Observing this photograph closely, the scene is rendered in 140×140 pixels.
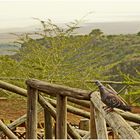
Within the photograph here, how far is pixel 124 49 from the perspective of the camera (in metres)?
40.4

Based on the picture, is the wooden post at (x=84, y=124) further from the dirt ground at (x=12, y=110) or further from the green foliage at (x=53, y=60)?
the green foliage at (x=53, y=60)

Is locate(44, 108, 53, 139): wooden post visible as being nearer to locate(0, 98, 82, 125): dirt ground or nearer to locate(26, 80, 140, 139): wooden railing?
locate(26, 80, 140, 139): wooden railing

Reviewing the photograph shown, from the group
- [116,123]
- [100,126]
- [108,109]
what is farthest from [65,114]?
[116,123]

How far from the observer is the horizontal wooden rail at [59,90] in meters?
3.80

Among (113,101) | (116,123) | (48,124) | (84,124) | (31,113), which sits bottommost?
(84,124)

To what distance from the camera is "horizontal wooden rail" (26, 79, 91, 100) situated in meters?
3.80

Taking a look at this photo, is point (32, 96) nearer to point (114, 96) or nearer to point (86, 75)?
point (114, 96)

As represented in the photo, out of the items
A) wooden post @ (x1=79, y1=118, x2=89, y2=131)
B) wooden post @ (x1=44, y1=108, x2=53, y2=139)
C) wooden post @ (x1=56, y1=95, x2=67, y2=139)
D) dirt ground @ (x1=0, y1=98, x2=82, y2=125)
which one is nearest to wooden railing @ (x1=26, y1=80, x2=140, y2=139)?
wooden post @ (x1=56, y1=95, x2=67, y2=139)

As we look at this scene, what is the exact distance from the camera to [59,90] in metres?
4.23

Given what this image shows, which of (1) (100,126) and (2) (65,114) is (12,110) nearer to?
(2) (65,114)

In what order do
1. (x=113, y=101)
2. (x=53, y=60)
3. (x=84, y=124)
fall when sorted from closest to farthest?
(x=113, y=101)
(x=84, y=124)
(x=53, y=60)

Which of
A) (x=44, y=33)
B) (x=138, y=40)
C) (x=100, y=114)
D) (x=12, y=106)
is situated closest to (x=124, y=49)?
(x=138, y=40)

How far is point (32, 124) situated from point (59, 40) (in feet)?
29.9

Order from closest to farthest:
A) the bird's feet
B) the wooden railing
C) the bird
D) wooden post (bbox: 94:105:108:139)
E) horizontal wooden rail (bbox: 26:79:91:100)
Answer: the wooden railing < the bird < the bird's feet < wooden post (bbox: 94:105:108:139) < horizontal wooden rail (bbox: 26:79:91:100)
